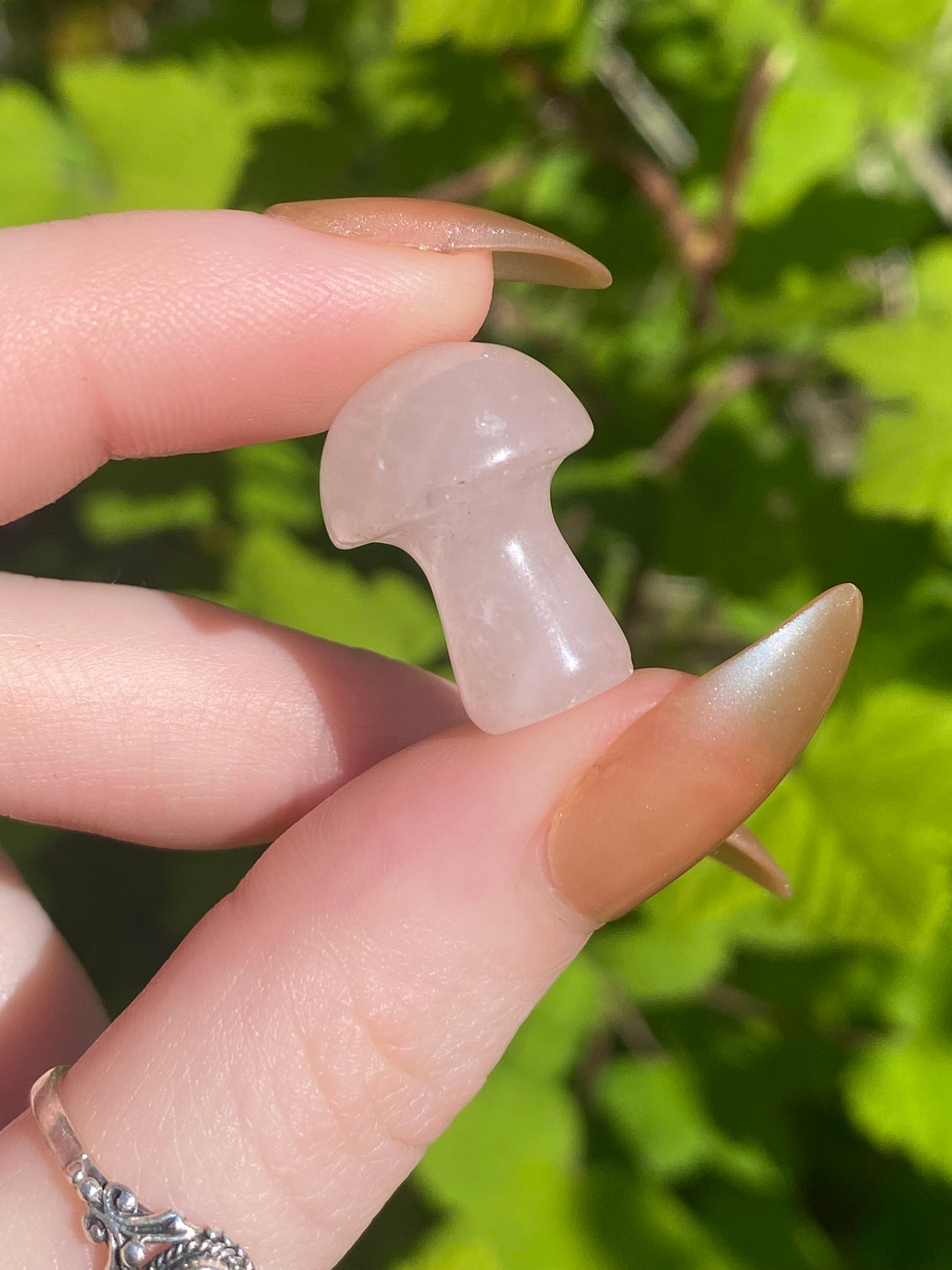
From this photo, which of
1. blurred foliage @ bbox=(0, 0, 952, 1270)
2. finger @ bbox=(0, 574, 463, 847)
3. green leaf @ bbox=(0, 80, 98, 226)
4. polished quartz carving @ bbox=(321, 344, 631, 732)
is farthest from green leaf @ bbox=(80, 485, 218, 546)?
polished quartz carving @ bbox=(321, 344, 631, 732)

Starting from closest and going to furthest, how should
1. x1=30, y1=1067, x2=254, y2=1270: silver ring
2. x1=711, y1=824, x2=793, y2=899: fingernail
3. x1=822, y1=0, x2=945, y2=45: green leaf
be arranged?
x1=30, y1=1067, x2=254, y2=1270: silver ring, x1=711, y1=824, x2=793, y2=899: fingernail, x1=822, y1=0, x2=945, y2=45: green leaf

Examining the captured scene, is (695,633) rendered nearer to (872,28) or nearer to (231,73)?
(872,28)

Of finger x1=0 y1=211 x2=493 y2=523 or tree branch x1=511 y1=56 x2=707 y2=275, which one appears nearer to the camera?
finger x1=0 y1=211 x2=493 y2=523

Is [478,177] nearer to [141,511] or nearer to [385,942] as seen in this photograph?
[141,511]

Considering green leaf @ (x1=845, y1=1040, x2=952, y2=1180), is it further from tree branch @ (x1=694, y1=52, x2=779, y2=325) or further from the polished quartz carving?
tree branch @ (x1=694, y1=52, x2=779, y2=325)

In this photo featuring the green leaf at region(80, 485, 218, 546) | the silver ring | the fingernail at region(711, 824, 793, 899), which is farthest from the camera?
the green leaf at region(80, 485, 218, 546)

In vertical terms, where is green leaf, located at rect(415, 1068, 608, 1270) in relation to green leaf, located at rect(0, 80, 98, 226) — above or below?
below

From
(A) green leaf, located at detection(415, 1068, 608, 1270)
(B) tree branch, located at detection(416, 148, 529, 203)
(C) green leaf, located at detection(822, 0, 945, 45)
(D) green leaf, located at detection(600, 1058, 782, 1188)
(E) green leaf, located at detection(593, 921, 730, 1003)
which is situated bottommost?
(D) green leaf, located at detection(600, 1058, 782, 1188)
